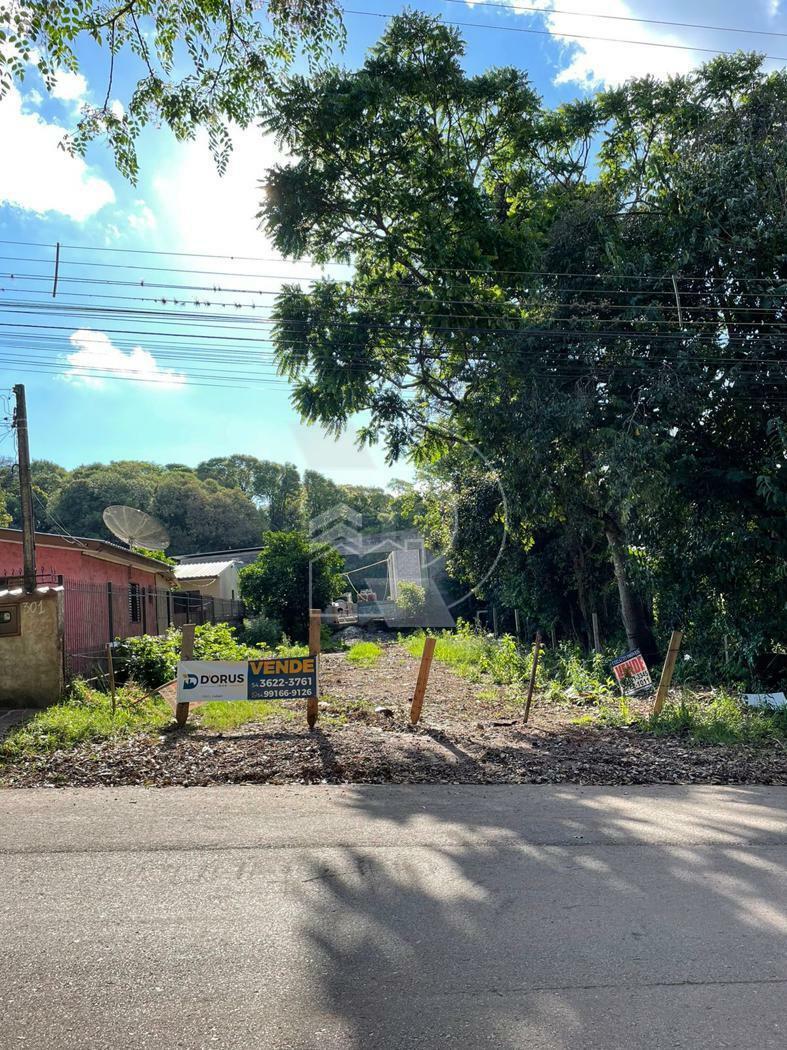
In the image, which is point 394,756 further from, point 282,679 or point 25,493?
point 25,493

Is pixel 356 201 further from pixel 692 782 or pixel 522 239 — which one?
pixel 692 782

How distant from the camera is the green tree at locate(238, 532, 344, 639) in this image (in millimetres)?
30906

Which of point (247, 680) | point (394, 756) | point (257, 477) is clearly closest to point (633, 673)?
point (394, 756)

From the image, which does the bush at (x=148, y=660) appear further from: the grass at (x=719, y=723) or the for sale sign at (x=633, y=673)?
the grass at (x=719, y=723)

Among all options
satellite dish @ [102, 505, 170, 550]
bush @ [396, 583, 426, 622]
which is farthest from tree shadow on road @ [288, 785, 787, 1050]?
bush @ [396, 583, 426, 622]

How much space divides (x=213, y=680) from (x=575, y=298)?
10.1 m

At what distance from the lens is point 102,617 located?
15.8 metres

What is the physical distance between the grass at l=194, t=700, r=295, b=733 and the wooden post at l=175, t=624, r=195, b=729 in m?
0.31

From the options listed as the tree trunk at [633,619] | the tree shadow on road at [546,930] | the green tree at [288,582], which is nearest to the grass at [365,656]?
the green tree at [288,582]

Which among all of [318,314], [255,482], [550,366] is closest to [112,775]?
[550,366]

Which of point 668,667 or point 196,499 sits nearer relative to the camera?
point 668,667

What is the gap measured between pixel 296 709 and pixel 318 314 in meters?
8.96

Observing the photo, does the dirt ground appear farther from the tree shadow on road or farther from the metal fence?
the metal fence

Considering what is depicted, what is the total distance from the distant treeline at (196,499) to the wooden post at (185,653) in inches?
1288
